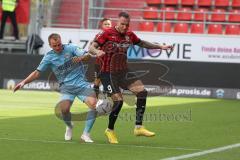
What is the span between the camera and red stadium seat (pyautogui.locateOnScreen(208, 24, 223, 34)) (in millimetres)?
32781

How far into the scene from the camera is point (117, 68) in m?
13.6

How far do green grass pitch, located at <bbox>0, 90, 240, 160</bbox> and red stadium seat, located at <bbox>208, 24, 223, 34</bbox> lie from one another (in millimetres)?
7725

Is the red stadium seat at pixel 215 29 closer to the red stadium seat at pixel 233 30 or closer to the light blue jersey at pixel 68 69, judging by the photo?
the red stadium seat at pixel 233 30

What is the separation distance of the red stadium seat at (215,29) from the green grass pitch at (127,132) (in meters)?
7.73

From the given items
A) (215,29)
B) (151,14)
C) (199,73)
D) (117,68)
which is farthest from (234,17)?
(117,68)

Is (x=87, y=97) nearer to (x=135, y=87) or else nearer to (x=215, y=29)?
(x=135, y=87)

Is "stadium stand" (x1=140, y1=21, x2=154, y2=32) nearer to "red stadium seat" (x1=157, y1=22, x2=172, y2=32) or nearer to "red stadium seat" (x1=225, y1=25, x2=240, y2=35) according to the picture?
"red stadium seat" (x1=157, y1=22, x2=172, y2=32)

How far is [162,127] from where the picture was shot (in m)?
16.9

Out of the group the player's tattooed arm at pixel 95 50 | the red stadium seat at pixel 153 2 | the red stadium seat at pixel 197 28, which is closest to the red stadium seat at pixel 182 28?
the red stadium seat at pixel 197 28

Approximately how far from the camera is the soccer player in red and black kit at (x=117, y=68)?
527 inches

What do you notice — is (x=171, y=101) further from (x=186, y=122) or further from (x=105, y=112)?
(x=105, y=112)

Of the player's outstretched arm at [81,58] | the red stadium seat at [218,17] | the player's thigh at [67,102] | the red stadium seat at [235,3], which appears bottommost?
the player's thigh at [67,102]

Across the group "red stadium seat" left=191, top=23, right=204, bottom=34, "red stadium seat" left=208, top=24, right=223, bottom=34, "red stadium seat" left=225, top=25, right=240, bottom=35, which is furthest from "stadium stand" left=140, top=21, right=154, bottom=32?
"red stadium seat" left=225, top=25, right=240, bottom=35

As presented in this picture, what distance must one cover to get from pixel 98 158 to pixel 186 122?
7350 mm
